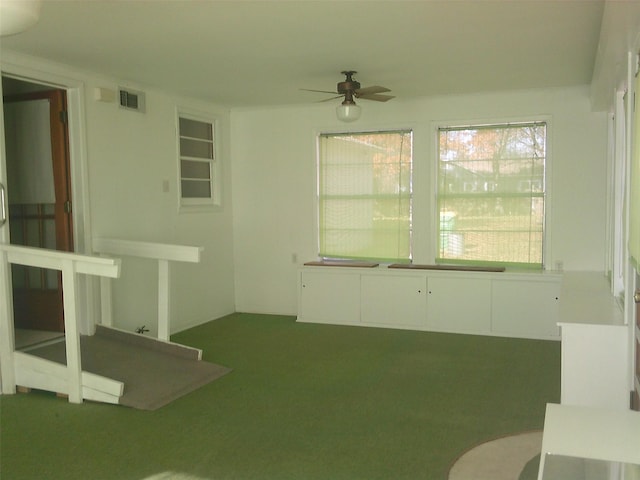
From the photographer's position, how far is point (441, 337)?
6012mm

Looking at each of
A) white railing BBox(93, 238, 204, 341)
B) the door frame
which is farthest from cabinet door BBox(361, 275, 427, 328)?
the door frame

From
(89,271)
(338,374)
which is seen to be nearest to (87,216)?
(89,271)

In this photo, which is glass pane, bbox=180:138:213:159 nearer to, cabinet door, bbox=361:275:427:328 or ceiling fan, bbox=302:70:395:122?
ceiling fan, bbox=302:70:395:122

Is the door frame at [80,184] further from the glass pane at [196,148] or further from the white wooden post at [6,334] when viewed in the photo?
the glass pane at [196,148]

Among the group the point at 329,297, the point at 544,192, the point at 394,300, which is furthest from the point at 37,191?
the point at 544,192

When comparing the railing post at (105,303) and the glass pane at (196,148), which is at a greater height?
the glass pane at (196,148)

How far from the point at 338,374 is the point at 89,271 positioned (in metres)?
2.08

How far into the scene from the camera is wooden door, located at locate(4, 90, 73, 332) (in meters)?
5.19

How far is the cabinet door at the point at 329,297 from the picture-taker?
6609mm

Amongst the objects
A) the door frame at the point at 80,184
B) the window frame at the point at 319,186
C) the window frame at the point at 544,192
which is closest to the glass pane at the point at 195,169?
the window frame at the point at 319,186

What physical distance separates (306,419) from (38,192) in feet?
11.2

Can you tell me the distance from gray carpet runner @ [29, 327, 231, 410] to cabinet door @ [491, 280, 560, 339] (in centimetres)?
286

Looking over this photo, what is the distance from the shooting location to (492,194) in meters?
6.34

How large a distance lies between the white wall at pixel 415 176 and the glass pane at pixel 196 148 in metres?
0.40
